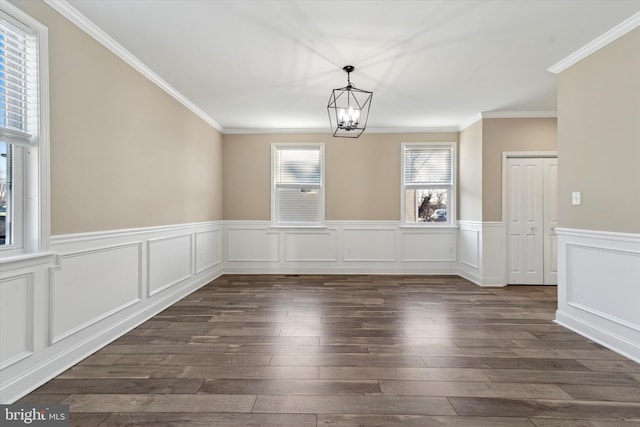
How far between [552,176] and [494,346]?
3404 mm

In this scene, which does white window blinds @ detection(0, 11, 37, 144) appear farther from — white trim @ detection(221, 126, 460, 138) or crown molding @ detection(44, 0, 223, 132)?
white trim @ detection(221, 126, 460, 138)

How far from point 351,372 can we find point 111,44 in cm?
333

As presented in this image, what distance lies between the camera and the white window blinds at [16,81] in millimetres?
1973

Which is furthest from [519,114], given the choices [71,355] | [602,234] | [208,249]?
→ [71,355]

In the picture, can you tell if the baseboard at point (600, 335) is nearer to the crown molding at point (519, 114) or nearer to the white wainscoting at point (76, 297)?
the crown molding at point (519, 114)

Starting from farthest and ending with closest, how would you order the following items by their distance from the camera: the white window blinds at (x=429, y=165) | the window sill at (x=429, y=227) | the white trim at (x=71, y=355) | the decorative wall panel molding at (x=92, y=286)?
the white window blinds at (x=429, y=165)
the window sill at (x=429, y=227)
the decorative wall panel molding at (x=92, y=286)
the white trim at (x=71, y=355)

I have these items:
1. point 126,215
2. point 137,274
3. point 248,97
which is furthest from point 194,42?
point 137,274

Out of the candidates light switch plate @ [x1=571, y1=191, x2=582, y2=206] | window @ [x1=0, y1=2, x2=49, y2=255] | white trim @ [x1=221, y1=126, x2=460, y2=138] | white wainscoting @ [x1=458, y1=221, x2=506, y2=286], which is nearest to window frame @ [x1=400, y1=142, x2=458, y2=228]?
white trim @ [x1=221, y1=126, x2=460, y2=138]

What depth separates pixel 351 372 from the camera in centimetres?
233

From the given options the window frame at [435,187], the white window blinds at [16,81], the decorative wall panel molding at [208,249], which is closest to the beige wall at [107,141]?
the white window blinds at [16,81]

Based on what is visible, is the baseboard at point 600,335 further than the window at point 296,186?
No

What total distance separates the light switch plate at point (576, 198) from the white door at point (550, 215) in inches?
77.8

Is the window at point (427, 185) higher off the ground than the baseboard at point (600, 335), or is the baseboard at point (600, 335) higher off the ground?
the window at point (427, 185)

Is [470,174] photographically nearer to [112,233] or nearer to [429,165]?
[429,165]
